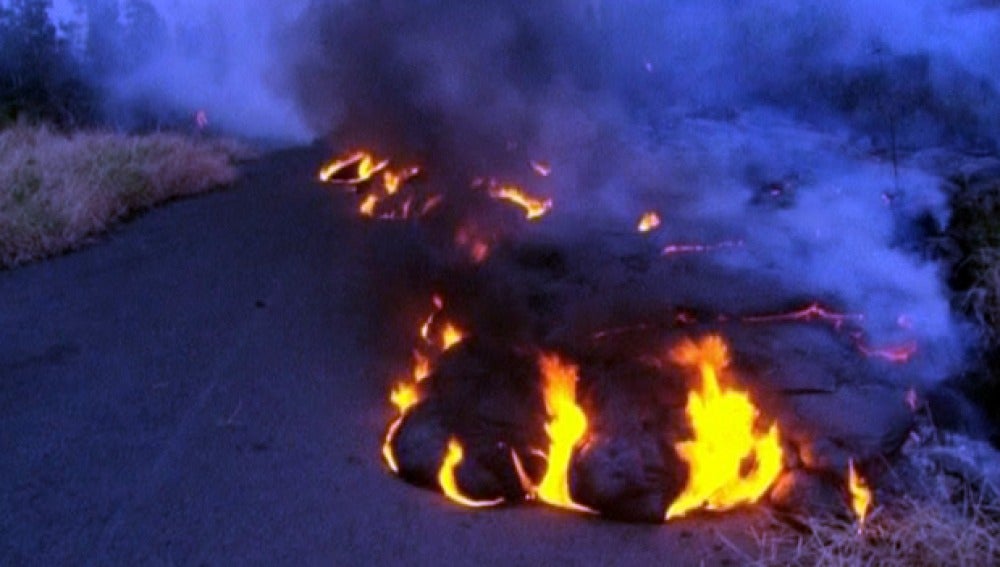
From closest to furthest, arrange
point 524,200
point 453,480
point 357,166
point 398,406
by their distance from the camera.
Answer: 1. point 453,480
2. point 398,406
3. point 524,200
4. point 357,166

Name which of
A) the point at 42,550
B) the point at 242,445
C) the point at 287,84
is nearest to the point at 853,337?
the point at 242,445

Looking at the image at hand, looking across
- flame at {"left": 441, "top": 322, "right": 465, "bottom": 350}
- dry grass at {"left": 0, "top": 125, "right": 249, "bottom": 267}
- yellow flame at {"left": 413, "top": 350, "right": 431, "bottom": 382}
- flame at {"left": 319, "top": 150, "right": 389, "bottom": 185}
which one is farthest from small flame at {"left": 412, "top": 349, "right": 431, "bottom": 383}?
dry grass at {"left": 0, "top": 125, "right": 249, "bottom": 267}

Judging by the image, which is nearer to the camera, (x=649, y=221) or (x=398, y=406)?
(x=398, y=406)

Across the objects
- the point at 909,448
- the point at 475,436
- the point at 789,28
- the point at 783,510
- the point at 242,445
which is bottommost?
the point at 242,445

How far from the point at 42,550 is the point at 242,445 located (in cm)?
99

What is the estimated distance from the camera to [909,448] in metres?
4.64

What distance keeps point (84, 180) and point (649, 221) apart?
5.23 meters

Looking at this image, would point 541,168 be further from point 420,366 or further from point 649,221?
point 420,366

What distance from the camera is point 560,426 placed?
192 inches

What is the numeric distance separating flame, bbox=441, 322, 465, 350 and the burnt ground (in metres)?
0.39

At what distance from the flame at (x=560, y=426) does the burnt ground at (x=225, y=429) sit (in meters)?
0.14

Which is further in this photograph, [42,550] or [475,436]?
[475,436]

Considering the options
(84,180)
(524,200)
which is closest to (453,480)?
(524,200)

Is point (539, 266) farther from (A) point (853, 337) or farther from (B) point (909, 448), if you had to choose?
(B) point (909, 448)
